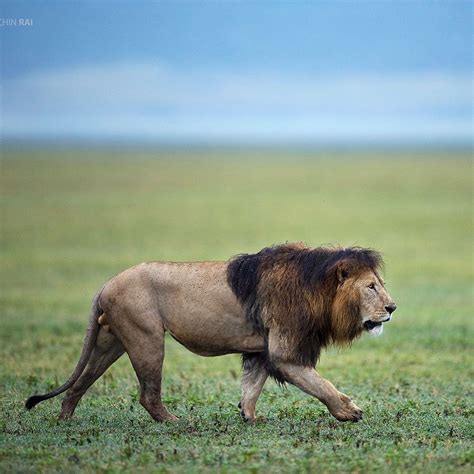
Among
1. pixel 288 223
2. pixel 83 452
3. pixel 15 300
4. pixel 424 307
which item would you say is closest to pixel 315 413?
pixel 83 452

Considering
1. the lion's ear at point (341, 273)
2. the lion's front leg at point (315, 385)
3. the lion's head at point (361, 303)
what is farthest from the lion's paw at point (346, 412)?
the lion's ear at point (341, 273)

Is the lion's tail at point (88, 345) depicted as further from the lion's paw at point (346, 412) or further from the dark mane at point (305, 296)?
the lion's paw at point (346, 412)

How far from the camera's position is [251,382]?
1003 cm

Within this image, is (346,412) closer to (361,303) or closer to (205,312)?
(361,303)

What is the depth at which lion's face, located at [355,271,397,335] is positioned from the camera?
31.1ft

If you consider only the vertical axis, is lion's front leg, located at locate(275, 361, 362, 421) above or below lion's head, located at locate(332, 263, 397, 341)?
below

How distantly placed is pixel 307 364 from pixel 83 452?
212 cm

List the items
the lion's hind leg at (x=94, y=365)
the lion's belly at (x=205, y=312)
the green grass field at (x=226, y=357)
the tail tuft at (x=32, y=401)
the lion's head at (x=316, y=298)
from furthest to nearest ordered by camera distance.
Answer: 1. the lion's hind leg at (x=94, y=365)
2. the tail tuft at (x=32, y=401)
3. the lion's belly at (x=205, y=312)
4. the lion's head at (x=316, y=298)
5. the green grass field at (x=226, y=357)

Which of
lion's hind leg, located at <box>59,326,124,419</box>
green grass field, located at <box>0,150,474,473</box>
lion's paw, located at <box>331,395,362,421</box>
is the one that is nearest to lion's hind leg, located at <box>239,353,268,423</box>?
green grass field, located at <box>0,150,474,473</box>

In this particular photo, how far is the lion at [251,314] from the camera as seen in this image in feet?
31.4

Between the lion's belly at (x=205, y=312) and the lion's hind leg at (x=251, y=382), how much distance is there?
192mm

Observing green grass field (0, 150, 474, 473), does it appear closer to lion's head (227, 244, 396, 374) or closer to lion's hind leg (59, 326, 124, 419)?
lion's hind leg (59, 326, 124, 419)

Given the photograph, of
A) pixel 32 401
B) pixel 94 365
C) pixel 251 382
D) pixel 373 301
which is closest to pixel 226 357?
pixel 94 365

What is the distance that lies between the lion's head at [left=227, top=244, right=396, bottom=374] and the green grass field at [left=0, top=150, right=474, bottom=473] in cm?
75
